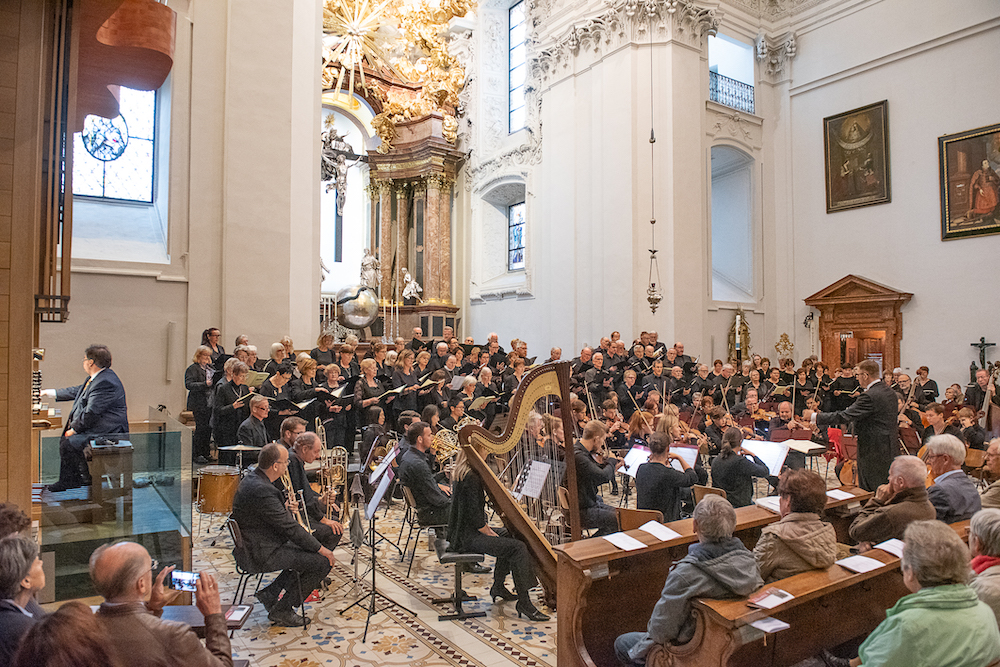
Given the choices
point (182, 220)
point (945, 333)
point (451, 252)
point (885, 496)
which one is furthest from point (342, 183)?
point (885, 496)

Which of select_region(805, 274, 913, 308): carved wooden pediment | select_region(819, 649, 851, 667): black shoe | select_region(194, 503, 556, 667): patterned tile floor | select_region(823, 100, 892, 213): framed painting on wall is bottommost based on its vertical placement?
select_region(194, 503, 556, 667): patterned tile floor

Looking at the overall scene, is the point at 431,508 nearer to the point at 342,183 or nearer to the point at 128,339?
the point at 128,339

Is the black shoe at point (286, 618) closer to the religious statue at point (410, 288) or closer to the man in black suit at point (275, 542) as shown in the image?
the man in black suit at point (275, 542)

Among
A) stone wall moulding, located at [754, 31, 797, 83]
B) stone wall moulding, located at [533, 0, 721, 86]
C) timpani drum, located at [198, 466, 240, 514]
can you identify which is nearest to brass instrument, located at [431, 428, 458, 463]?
timpani drum, located at [198, 466, 240, 514]

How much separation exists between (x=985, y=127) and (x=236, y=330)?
1454cm

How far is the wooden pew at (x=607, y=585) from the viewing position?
3.54 metres

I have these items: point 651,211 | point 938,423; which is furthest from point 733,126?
point 938,423

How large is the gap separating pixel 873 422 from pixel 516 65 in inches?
604

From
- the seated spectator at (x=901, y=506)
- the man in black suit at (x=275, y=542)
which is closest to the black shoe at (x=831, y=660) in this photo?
the seated spectator at (x=901, y=506)

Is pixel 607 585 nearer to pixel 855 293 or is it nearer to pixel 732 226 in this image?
pixel 855 293

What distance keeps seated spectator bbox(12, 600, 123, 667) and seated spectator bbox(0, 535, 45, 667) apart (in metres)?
0.38

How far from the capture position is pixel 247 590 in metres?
5.31

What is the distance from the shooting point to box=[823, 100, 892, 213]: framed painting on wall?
610 inches

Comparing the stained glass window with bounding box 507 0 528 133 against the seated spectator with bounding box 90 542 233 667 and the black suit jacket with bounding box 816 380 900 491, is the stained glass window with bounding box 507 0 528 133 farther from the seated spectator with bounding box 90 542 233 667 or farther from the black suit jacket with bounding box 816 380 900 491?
the seated spectator with bounding box 90 542 233 667
